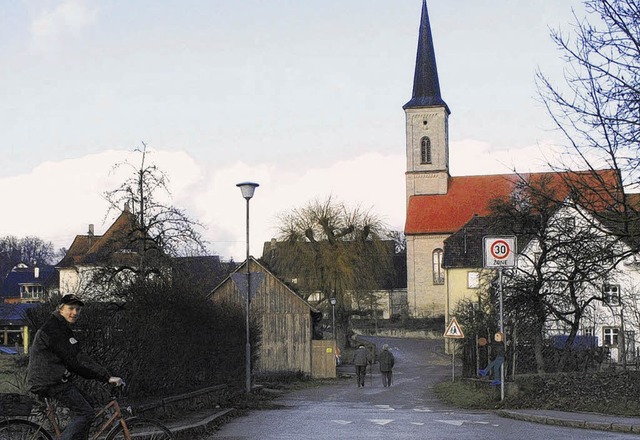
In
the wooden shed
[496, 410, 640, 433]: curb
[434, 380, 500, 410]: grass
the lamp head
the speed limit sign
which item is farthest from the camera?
the wooden shed

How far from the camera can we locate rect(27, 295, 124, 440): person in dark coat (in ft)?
30.3

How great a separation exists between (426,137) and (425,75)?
6.76 metres

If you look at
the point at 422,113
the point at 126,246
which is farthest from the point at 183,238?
the point at 422,113

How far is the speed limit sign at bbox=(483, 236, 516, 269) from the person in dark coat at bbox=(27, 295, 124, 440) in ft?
44.2

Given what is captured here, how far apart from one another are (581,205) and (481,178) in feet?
296

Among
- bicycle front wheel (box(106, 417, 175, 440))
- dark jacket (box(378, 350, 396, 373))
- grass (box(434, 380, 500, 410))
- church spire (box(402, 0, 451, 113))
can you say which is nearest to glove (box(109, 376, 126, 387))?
bicycle front wheel (box(106, 417, 175, 440))

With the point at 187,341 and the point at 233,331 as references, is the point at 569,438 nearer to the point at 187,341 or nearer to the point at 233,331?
the point at 187,341

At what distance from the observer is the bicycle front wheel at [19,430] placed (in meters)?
8.96

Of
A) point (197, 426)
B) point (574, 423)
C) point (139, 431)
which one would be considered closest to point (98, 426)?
point (139, 431)

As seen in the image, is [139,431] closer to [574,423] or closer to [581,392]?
[574,423]

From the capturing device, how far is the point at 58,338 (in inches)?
364

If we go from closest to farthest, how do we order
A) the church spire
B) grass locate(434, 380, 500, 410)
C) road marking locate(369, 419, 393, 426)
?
road marking locate(369, 419, 393, 426) → grass locate(434, 380, 500, 410) → the church spire

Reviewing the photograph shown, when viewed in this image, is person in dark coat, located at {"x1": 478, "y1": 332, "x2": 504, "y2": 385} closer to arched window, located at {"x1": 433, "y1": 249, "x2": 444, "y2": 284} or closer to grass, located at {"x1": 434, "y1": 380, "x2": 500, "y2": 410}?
grass, located at {"x1": 434, "y1": 380, "x2": 500, "y2": 410}

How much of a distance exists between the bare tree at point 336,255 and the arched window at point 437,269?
31.9 metres
